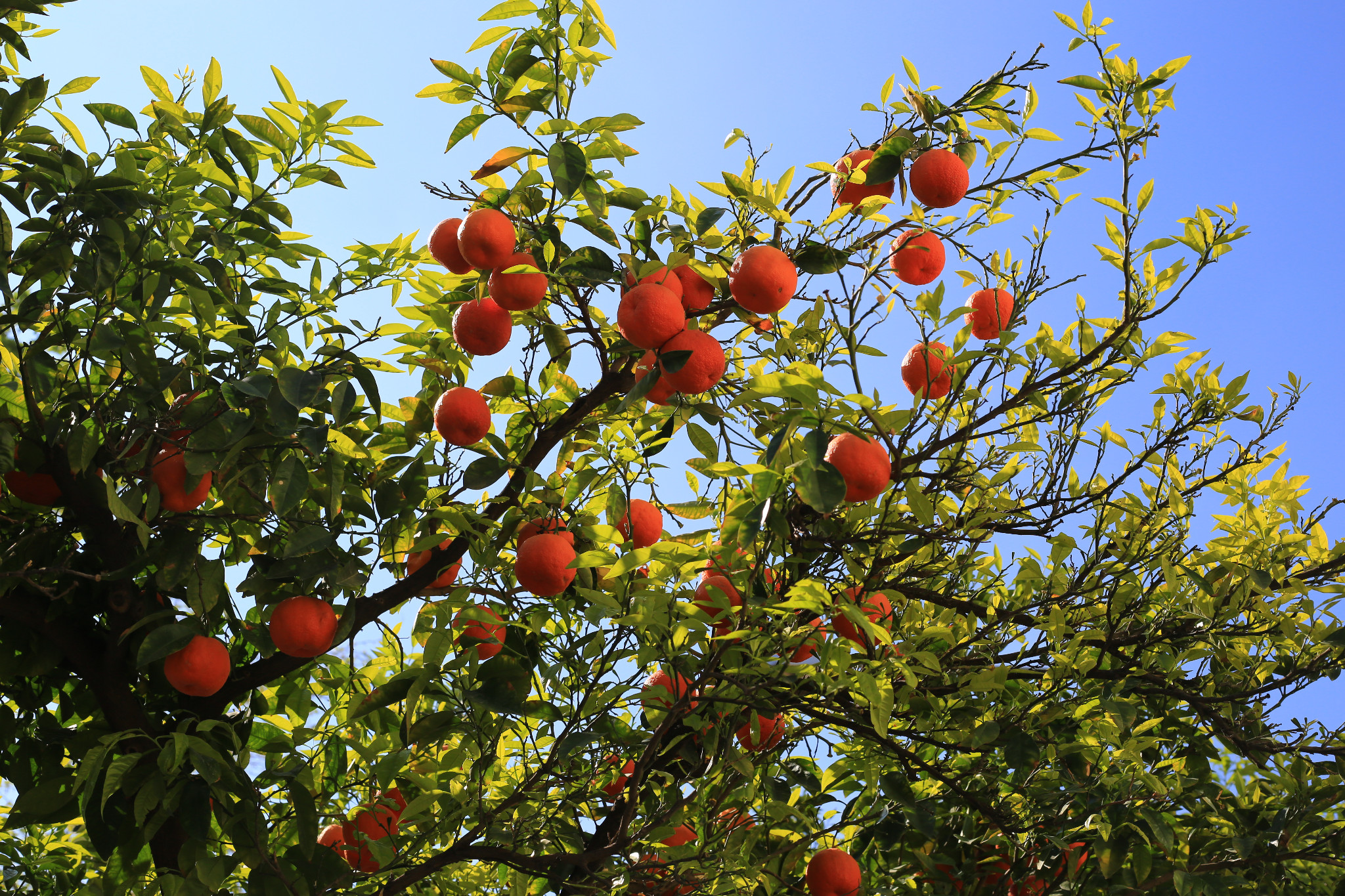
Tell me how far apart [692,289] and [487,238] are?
47 centimetres

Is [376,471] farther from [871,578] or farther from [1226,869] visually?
[1226,869]

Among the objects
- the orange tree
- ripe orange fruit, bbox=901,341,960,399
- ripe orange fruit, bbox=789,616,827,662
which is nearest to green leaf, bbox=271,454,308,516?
the orange tree

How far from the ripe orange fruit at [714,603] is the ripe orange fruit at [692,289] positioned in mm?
606

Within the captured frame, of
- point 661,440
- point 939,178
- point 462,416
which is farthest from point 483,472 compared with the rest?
point 939,178

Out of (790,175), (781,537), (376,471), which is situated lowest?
(781,537)

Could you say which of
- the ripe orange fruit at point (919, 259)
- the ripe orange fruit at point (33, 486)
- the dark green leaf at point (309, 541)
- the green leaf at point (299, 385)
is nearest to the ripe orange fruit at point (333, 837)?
the dark green leaf at point (309, 541)

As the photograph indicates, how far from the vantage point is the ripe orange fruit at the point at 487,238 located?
2.13 meters

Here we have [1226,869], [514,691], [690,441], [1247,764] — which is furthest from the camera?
[1247,764]

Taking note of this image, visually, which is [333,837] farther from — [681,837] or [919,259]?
[919,259]

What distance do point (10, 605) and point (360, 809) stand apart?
3.28 feet

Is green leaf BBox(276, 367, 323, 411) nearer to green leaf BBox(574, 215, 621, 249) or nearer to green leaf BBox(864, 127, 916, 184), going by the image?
green leaf BBox(574, 215, 621, 249)

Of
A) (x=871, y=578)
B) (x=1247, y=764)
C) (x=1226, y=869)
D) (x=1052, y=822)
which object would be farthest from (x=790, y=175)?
(x=1247, y=764)

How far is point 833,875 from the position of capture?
8.25 ft

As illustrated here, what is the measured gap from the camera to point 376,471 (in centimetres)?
270
